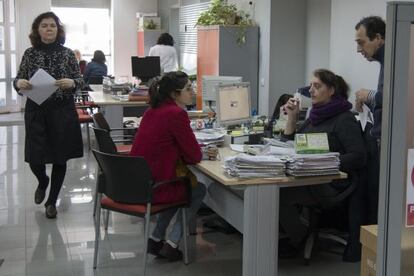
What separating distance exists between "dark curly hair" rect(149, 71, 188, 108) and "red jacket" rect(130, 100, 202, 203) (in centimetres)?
10

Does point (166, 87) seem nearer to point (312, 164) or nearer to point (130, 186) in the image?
point (130, 186)

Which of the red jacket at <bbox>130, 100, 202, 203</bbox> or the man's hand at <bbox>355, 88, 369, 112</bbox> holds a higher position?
the man's hand at <bbox>355, 88, 369, 112</bbox>

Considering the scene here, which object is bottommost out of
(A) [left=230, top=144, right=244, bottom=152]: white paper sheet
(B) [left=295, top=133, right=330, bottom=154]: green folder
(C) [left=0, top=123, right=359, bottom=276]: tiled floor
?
(C) [left=0, top=123, right=359, bottom=276]: tiled floor

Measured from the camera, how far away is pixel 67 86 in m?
4.48

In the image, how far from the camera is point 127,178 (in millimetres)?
3305

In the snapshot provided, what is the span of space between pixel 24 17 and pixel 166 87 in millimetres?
9002

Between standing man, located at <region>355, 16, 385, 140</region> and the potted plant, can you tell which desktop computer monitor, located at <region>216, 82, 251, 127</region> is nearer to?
standing man, located at <region>355, 16, 385, 140</region>

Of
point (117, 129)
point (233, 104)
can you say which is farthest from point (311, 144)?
point (117, 129)

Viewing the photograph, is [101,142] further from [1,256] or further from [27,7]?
[27,7]

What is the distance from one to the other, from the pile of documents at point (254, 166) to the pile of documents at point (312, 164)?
56 millimetres

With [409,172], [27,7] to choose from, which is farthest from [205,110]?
[27,7]

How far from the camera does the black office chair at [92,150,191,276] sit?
325cm

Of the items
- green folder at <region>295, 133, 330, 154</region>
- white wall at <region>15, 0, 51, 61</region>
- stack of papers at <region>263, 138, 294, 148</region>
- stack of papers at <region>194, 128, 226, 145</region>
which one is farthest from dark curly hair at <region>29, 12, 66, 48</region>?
white wall at <region>15, 0, 51, 61</region>

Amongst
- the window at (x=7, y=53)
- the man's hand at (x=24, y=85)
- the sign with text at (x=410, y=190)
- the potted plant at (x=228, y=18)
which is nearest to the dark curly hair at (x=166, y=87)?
the man's hand at (x=24, y=85)
